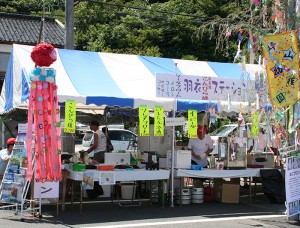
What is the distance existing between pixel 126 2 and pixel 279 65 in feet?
99.4

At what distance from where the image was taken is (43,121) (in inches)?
329

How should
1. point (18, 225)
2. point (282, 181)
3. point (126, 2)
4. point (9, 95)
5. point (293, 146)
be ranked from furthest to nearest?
point (126, 2) → point (282, 181) → point (9, 95) → point (293, 146) → point (18, 225)

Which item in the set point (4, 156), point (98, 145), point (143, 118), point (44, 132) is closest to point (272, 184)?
point (143, 118)

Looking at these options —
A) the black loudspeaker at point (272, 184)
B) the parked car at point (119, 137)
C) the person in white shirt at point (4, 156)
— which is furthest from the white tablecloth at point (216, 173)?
the parked car at point (119, 137)

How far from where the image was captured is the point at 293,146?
27.9ft

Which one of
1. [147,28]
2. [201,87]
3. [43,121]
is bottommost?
[43,121]

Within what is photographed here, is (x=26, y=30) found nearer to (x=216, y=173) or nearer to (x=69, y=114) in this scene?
(x=69, y=114)

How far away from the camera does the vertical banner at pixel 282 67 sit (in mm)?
8148

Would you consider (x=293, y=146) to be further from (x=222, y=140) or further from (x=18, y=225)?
(x=18, y=225)

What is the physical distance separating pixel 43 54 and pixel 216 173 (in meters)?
4.50

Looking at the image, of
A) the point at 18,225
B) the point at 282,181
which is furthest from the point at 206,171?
the point at 18,225

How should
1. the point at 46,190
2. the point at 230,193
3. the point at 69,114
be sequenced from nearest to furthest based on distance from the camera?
the point at 46,190
the point at 69,114
the point at 230,193

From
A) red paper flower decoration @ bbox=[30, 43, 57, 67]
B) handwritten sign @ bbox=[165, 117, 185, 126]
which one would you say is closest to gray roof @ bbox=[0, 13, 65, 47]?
handwritten sign @ bbox=[165, 117, 185, 126]

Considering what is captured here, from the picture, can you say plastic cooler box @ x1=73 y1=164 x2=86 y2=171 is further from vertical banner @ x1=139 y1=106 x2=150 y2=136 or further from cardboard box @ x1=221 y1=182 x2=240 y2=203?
cardboard box @ x1=221 y1=182 x2=240 y2=203
